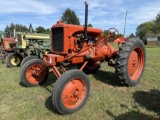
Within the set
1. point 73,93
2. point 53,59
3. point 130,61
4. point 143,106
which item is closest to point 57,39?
point 53,59

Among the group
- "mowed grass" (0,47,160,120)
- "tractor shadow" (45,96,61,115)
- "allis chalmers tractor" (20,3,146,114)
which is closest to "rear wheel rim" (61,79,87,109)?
"allis chalmers tractor" (20,3,146,114)

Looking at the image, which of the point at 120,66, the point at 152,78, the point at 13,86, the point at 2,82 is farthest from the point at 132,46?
the point at 2,82

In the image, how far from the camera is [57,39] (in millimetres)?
4785

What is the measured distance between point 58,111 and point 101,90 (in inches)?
64.0

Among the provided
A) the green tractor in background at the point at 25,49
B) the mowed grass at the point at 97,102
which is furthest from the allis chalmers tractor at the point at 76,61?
the green tractor in background at the point at 25,49

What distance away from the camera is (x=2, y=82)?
19.5 ft

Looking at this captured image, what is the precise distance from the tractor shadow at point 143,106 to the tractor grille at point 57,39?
1934 millimetres

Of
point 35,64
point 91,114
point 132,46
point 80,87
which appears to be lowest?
point 91,114

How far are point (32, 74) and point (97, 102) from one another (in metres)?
2.08

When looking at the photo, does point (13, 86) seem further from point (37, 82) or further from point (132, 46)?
point (132, 46)

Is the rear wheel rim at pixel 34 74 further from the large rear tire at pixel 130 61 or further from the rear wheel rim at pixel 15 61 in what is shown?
the rear wheel rim at pixel 15 61

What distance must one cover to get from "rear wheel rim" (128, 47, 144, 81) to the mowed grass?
304 millimetres

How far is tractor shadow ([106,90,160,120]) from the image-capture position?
3477mm

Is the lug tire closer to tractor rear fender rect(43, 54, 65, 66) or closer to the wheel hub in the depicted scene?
tractor rear fender rect(43, 54, 65, 66)
